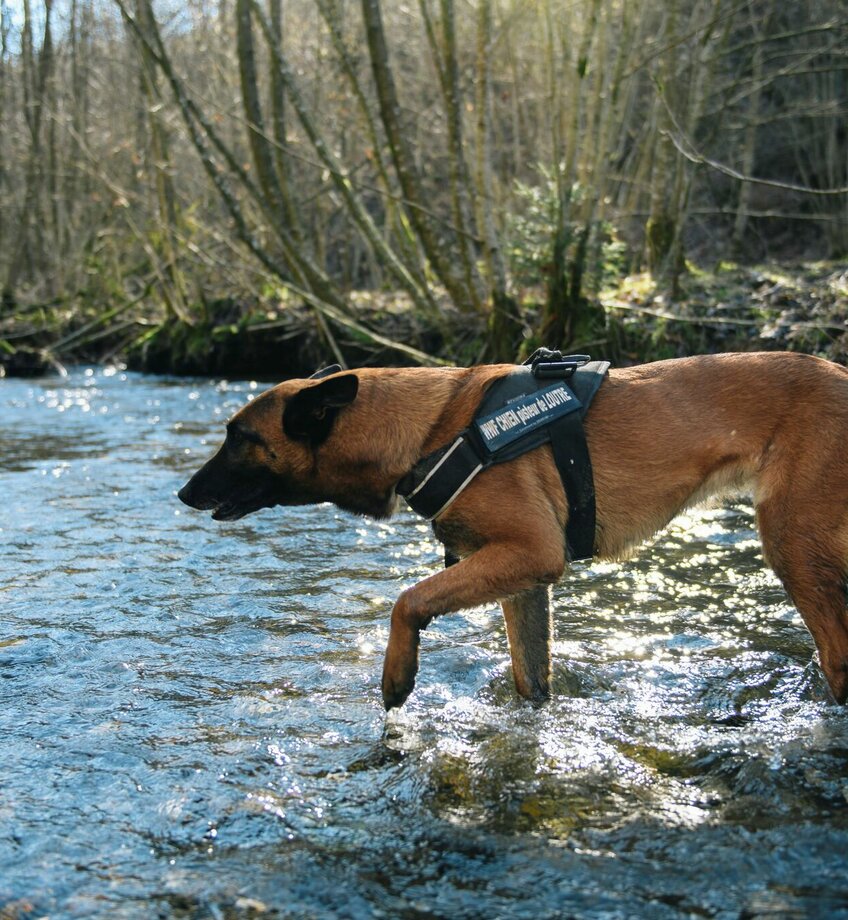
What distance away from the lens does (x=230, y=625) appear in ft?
19.0

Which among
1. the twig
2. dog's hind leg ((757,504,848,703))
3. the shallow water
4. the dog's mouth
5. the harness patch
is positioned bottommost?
the shallow water

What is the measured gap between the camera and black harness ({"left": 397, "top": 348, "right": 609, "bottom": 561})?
4.51m

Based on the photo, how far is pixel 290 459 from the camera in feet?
15.8

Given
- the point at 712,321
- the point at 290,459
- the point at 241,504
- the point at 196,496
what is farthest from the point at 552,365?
the point at 712,321

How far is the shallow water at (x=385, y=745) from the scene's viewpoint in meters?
3.18

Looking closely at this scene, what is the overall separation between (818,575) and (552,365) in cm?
142

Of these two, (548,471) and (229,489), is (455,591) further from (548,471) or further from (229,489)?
(229,489)

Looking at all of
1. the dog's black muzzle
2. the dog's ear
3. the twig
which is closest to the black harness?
the dog's ear

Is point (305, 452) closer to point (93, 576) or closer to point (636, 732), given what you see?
point (636, 732)

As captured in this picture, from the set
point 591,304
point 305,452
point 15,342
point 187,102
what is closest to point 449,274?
point 591,304

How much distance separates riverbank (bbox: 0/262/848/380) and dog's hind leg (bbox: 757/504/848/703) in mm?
5121

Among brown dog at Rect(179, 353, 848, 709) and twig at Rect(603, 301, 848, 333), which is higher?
twig at Rect(603, 301, 848, 333)

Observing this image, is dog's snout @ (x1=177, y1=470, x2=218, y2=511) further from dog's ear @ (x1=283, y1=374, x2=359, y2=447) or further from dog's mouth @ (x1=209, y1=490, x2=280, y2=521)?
dog's ear @ (x1=283, y1=374, x2=359, y2=447)

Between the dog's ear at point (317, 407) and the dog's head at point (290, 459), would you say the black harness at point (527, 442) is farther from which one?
the dog's ear at point (317, 407)
